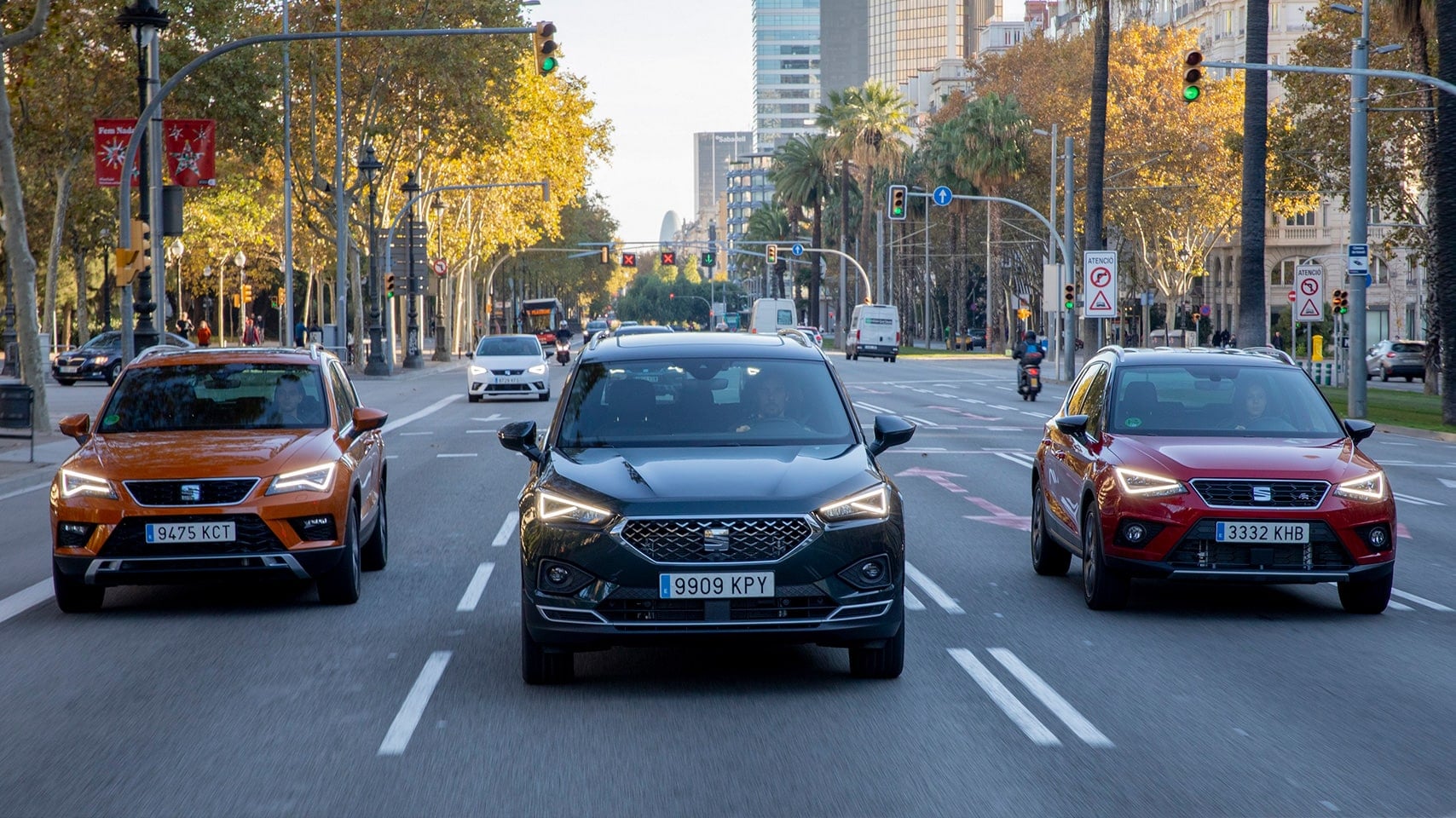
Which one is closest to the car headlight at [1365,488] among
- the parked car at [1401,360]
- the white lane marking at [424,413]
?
the white lane marking at [424,413]

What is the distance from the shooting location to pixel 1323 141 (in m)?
46.3

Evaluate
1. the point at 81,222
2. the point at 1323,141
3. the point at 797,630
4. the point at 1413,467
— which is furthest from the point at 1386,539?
the point at 81,222

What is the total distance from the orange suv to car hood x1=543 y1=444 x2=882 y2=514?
2248 mm

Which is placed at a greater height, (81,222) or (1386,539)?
(81,222)

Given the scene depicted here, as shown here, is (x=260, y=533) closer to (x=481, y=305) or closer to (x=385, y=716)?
(x=385, y=716)

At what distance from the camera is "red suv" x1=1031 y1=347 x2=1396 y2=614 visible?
970cm

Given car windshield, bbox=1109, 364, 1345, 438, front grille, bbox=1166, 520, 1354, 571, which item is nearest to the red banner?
car windshield, bbox=1109, 364, 1345, 438

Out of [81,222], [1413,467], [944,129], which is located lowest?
[1413,467]

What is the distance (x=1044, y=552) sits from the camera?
1179 centimetres

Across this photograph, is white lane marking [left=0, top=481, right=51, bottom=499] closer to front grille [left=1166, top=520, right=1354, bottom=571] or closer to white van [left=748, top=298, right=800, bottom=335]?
front grille [left=1166, top=520, right=1354, bottom=571]

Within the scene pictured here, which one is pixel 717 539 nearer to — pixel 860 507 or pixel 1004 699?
pixel 860 507

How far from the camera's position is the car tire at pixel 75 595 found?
32.4ft

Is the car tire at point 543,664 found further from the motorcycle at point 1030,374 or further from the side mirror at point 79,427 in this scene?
the motorcycle at point 1030,374

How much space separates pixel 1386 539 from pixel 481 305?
108 meters
